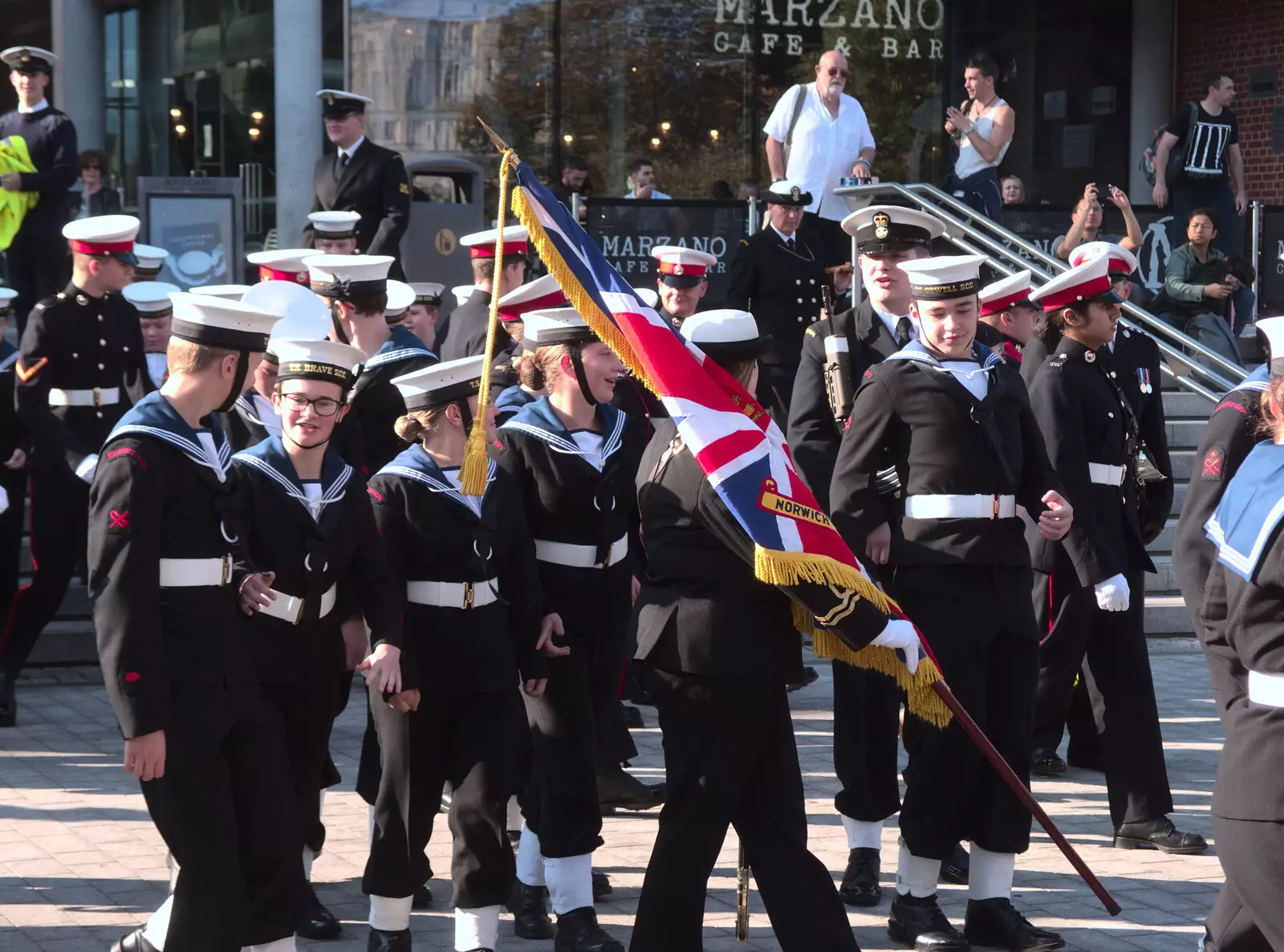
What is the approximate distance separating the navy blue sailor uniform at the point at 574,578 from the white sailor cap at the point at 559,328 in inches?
9.7

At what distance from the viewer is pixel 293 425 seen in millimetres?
5367

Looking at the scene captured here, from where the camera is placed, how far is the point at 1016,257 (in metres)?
13.3

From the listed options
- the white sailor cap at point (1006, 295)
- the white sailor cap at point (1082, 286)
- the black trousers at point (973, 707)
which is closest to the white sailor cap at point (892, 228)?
the white sailor cap at point (1082, 286)

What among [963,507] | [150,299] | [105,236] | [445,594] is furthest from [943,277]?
[150,299]

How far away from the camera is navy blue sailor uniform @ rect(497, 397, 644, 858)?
586cm

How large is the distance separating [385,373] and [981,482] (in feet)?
7.93

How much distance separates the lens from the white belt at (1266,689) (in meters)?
4.12

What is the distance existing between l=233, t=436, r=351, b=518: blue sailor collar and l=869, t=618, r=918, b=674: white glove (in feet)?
5.22

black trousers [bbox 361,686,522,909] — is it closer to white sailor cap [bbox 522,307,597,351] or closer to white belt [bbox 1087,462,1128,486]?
white sailor cap [bbox 522,307,597,351]

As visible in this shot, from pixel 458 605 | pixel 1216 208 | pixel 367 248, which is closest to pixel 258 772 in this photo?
pixel 458 605

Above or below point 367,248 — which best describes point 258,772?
below

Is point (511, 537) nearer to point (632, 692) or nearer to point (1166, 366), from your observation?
point (632, 692)

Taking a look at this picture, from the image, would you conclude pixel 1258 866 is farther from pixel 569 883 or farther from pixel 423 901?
pixel 423 901

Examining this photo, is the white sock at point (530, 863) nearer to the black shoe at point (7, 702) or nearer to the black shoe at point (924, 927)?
the black shoe at point (924, 927)
